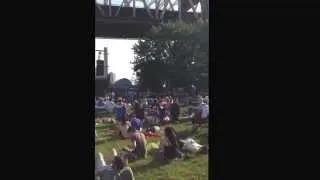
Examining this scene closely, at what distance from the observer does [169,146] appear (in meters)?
2.23

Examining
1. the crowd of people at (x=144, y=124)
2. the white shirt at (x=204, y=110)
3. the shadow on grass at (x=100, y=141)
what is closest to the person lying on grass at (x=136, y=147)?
the crowd of people at (x=144, y=124)

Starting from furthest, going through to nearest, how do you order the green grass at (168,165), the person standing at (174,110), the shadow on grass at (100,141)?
the person standing at (174,110) → the green grass at (168,165) → the shadow on grass at (100,141)

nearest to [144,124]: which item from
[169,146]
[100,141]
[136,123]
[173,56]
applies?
[136,123]

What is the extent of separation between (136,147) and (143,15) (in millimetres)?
657

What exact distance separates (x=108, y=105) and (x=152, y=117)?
255 mm

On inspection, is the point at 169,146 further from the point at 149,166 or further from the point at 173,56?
the point at 173,56

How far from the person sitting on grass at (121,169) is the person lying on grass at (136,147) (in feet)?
0.15

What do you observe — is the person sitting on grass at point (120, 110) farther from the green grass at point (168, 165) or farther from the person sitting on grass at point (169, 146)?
the person sitting on grass at point (169, 146)

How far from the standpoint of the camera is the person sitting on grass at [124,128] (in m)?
2.20

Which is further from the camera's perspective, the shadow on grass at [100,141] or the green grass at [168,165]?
the green grass at [168,165]
